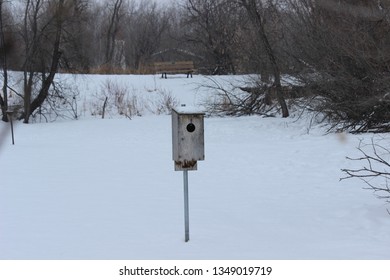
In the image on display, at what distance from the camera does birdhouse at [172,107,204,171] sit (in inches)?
199

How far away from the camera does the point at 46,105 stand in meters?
25.4

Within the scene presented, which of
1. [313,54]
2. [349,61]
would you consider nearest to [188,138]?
[349,61]

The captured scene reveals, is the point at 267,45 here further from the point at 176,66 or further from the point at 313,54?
the point at 176,66

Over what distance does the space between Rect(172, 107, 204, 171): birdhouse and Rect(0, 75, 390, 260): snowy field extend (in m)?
0.83

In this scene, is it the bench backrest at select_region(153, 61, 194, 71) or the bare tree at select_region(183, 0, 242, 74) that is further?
the bare tree at select_region(183, 0, 242, 74)

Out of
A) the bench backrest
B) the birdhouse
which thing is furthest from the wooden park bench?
the birdhouse

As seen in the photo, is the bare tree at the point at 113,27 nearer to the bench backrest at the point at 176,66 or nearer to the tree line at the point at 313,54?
the bench backrest at the point at 176,66

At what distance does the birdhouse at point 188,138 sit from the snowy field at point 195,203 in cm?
83

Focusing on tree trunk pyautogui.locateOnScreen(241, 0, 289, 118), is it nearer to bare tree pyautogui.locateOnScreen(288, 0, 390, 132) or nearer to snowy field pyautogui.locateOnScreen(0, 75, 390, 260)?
bare tree pyautogui.locateOnScreen(288, 0, 390, 132)

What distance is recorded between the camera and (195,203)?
7.22 meters

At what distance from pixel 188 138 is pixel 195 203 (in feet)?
7.60

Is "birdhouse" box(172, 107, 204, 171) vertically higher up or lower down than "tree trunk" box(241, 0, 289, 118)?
lower down

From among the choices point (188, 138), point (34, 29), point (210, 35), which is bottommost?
point (188, 138)

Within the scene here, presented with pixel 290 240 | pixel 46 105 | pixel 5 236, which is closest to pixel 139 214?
pixel 5 236
